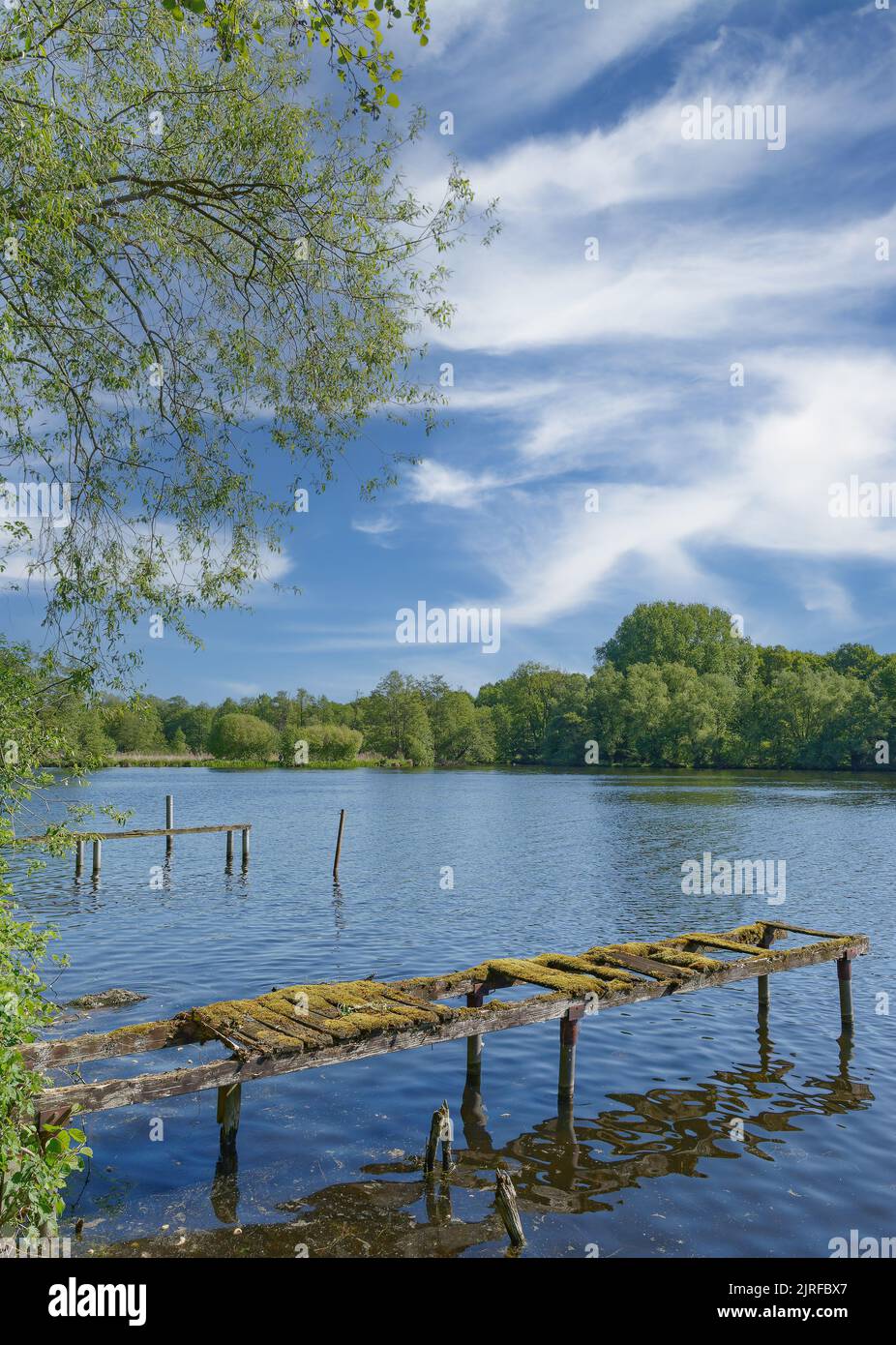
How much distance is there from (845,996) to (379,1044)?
30.8 ft

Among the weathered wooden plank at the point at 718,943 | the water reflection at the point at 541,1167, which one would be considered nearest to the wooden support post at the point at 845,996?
the weathered wooden plank at the point at 718,943

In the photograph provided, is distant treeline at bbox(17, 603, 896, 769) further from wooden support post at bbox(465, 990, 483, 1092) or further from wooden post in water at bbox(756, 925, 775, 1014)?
wooden support post at bbox(465, 990, 483, 1092)

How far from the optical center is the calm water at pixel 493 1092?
905cm

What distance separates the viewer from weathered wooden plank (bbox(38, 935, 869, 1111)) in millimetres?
8430

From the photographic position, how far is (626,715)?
128875mm

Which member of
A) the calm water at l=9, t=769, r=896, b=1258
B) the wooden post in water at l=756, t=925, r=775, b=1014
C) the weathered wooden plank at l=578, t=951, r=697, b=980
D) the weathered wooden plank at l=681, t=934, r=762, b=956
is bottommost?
the calm water at l=9, t=769, r=896, b=1258

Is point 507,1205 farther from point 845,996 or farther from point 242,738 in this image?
point 242,738

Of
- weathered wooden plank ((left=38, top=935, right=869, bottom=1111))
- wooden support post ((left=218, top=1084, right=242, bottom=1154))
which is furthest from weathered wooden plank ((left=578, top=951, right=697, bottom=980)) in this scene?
wooden support post ((left=218, top=1084, right=242, bottom=1154))

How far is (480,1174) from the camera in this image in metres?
10.1

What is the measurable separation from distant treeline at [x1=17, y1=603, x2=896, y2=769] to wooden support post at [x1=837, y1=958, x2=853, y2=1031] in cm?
9292

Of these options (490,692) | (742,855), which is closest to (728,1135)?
(742,855)

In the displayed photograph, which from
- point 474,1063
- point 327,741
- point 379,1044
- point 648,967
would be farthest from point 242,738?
point 379,1044

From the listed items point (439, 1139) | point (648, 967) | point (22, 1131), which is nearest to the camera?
point (22, 1131)
